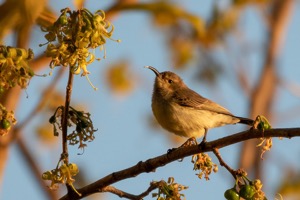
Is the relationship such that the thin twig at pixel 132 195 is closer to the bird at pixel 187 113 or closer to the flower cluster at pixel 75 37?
the flower cluster at pixel 75 37

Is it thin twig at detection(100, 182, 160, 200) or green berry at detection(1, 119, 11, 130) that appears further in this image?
thin twig at detection(100, 182, 160, 200)

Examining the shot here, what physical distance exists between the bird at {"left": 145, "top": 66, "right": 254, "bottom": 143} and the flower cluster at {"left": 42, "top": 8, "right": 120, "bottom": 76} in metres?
2.71

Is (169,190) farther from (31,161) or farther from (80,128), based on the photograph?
(31,161)

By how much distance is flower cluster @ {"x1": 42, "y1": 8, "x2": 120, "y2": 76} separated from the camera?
2.55m

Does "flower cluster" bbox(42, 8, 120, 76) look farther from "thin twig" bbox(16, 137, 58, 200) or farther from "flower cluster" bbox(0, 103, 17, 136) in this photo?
"thin twig" bbox(16, 137, 58, 200)

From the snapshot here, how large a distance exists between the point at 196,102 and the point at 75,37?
10.9 ft

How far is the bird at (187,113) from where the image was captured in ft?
17.5

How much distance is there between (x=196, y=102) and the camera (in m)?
5.82

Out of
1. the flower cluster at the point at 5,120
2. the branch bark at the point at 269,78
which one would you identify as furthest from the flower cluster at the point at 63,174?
the branch bark at the point at 269,78

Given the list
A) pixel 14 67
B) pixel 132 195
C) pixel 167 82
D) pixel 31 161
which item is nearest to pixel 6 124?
pixel 14 67

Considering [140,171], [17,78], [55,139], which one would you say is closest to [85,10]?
[17,78]

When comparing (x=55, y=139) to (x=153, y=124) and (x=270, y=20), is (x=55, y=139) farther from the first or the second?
(x=270, y=20)

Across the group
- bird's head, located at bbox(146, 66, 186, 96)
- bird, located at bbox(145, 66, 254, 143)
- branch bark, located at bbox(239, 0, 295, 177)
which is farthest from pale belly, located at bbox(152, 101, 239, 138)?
branch bark, located at bbox(239, 0, 295, 177)

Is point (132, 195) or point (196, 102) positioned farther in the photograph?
point (196, 102)
